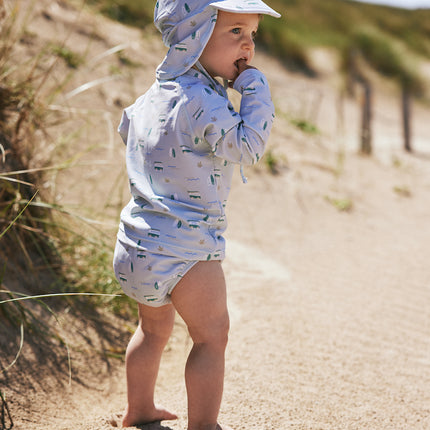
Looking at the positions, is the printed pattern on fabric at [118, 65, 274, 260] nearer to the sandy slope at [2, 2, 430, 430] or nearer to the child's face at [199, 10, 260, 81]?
the child's face at [199, 10, 260, 81]

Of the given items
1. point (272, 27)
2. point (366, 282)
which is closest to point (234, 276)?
point (366, 282)

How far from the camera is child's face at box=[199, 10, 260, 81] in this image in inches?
65.3

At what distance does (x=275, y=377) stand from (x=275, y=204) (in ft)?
8.37

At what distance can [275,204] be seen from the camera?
4.75 m

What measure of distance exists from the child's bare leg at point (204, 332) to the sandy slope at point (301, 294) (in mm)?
292

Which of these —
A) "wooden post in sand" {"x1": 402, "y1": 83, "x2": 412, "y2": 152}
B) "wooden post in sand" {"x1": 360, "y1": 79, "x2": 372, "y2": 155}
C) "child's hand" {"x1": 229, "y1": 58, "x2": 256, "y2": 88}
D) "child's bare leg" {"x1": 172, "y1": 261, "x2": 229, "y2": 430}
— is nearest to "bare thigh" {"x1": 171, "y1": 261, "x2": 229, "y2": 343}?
"child's bare leg" {"x1": 172, "y1": 261, "x2": 229, "y2": 430}

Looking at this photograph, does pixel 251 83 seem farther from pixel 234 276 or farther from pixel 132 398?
pixel 234 276

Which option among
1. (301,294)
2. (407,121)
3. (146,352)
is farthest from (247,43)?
(407,121)

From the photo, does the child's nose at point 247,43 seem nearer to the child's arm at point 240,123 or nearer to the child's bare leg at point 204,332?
the child's arm at point 240,123

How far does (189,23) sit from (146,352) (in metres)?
0.98

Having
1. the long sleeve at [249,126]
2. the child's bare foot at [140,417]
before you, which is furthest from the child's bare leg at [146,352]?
the long sleeve at [249,126]

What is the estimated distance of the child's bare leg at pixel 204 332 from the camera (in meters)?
1.65

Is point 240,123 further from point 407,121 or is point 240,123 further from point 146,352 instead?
point 407,121

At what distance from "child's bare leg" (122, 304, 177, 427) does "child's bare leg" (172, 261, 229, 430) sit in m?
0.18
